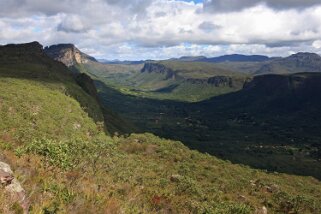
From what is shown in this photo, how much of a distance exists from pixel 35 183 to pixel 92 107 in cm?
13244

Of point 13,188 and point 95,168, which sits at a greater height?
point 13,188

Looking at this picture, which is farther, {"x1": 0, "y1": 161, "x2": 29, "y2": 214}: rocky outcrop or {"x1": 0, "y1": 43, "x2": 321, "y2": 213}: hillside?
{"x1": 0, "y1": 43, "x2": 321, "y2": 213}: hillside

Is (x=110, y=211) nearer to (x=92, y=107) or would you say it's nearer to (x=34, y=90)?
(x=34, y=90)

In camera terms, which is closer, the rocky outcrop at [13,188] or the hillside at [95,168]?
the rocky outcrop at [13,188]

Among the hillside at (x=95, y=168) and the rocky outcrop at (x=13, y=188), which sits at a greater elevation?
the rocky outcrop at (x=13, y=188)

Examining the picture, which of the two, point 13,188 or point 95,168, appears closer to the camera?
point 13,188

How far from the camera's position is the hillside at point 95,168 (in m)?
15.7

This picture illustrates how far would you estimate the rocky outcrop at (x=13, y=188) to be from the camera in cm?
1251

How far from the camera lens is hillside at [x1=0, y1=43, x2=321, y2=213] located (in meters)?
15.7

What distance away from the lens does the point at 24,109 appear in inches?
3799

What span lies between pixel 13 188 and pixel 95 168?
13352mm

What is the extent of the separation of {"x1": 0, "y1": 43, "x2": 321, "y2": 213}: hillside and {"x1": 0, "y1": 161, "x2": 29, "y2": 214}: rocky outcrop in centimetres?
27

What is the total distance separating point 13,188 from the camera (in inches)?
530

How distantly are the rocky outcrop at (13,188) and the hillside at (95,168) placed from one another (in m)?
0.27
